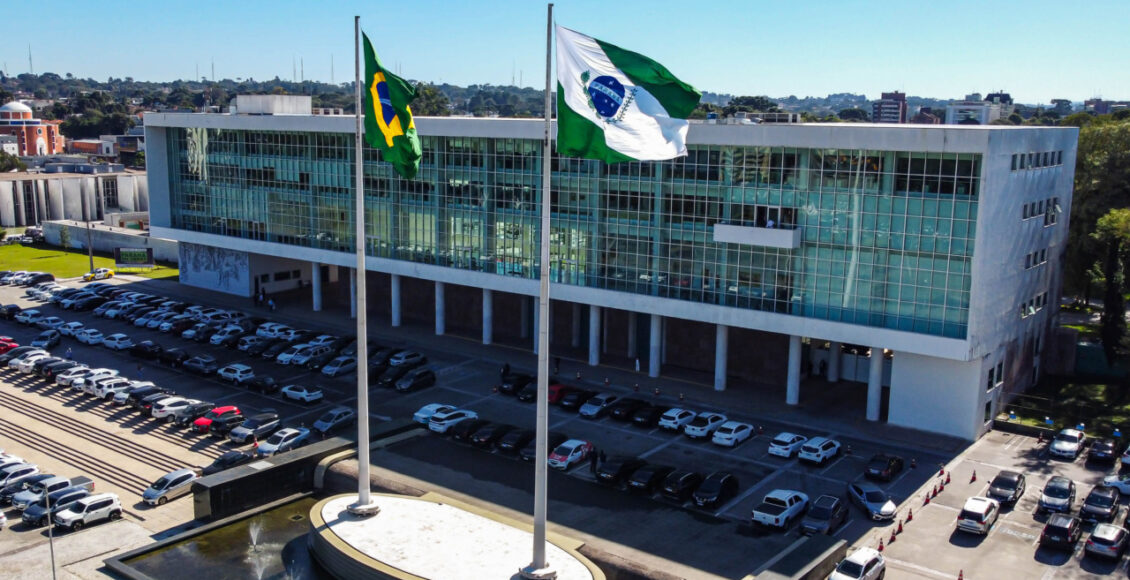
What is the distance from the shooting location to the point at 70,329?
72562 mm

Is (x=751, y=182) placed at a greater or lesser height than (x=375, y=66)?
lesser

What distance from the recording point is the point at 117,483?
4716cm

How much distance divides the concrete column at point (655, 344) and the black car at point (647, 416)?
782 centimetres

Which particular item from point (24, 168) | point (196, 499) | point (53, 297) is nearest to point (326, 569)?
point (196, 499)

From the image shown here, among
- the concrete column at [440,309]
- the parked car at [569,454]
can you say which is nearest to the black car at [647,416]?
the parked car at [569,454]

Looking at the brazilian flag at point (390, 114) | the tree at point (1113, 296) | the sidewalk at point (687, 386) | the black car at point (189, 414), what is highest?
the brazilian flag at point (390, 114)

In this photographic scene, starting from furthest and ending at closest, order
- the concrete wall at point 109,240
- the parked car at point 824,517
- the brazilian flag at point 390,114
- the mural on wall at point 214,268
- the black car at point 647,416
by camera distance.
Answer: the concrete wall at point 109,240 < the mural on wall at point 214,268 < the black car at point 647,416 < the parked car at point 824,517 < the brazilian flag at point 390,114

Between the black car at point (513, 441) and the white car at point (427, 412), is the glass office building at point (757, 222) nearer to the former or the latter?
the white car at point (427, 412)

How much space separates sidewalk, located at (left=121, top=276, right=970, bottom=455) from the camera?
52.2 m

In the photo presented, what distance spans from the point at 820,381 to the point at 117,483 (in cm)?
4006

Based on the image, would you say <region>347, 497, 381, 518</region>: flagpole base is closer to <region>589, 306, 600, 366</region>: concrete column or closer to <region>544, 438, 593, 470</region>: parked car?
<region>544, 438, 593, 470</region>: parked car

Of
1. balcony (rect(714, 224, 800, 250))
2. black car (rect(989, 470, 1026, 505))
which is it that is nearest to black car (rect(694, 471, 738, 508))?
black car (rect(989, 470, 1026, 505))

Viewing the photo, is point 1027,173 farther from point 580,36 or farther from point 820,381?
point 580,36

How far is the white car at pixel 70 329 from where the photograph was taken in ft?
237
